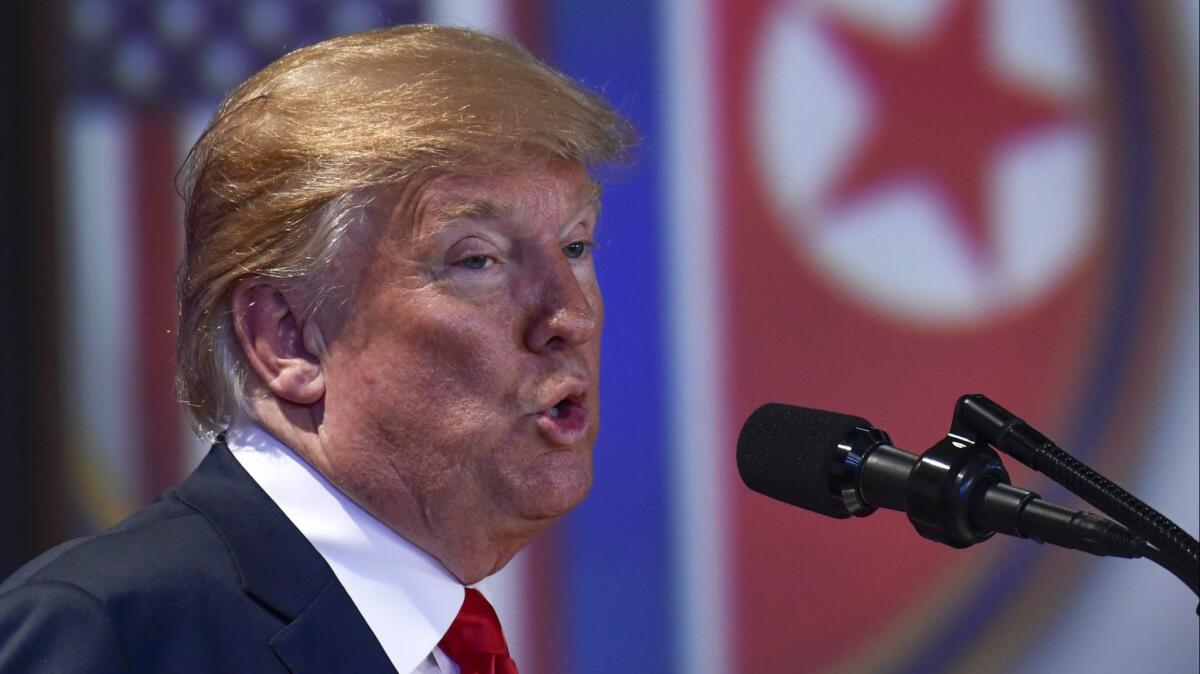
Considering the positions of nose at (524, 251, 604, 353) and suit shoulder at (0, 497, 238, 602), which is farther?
nose at (524, 251, 604, 353)

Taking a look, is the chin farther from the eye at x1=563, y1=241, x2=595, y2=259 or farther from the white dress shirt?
the eye at x1=563, y1=241, x2=595, y2=259

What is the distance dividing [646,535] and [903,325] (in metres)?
0.53

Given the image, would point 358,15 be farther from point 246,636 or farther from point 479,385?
point 246,636

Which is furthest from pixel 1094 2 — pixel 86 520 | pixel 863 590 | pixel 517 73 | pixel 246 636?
pixel 86 520

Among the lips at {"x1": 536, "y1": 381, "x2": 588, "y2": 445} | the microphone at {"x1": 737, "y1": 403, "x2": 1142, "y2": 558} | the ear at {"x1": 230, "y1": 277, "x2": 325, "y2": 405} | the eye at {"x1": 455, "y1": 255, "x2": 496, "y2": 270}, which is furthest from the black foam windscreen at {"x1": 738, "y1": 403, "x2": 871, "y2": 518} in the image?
the ear at {"x1": 230, "y1": 277, "x2": 325, "y2": 405}

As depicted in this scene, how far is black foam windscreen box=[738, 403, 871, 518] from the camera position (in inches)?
46.6

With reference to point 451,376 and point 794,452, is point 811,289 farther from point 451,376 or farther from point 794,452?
point 794,452

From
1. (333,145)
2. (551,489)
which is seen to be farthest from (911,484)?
(333,145)

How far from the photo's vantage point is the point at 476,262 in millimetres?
1514

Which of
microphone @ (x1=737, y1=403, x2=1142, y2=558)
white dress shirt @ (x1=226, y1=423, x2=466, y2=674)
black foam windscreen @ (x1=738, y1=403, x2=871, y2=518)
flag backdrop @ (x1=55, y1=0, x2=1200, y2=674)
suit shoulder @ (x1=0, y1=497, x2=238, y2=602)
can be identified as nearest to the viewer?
microphone @ (x1=737, y1=403, x2=1142, y2=558)

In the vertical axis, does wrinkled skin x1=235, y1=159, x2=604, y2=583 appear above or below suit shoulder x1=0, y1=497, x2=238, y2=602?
above

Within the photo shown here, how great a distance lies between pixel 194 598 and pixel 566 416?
0.42 meters

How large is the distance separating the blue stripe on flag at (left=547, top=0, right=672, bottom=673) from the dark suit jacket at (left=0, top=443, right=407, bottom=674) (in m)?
0.83

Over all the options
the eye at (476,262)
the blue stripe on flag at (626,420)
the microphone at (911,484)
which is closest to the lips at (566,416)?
the eye at (476,262)
